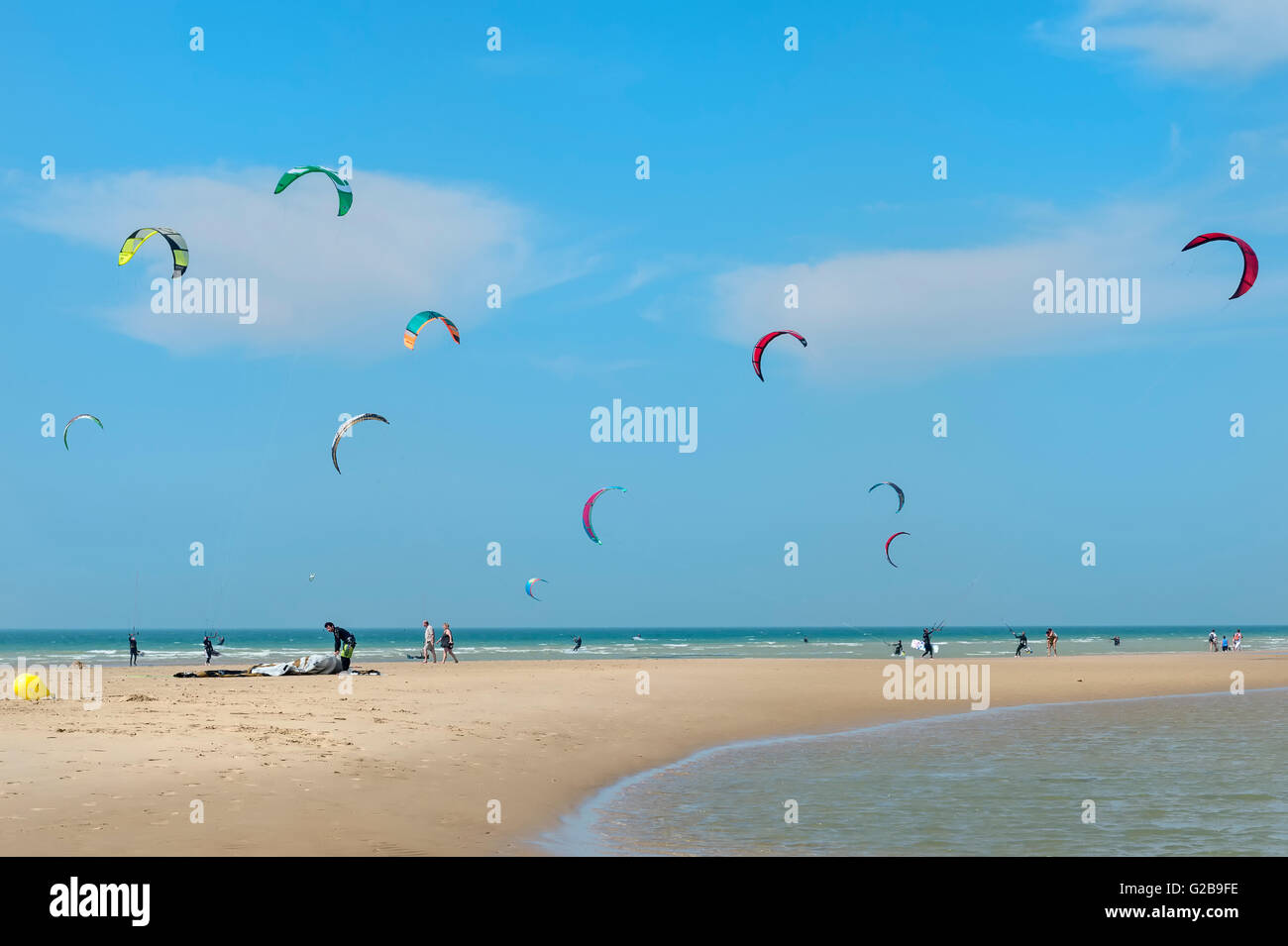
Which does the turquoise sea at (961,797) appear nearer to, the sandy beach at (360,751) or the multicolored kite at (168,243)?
the sandy beach at (360,751)

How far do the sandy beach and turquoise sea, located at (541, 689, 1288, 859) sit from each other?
1.18 metres

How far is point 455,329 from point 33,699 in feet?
53.7

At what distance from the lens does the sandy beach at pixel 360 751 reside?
32.9 feet

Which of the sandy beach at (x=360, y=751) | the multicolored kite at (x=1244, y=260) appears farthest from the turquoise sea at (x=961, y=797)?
the multicolored kite at (x=1244, y=260)

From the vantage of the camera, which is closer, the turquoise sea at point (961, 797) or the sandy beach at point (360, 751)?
the sandy beach at point (360, 751)

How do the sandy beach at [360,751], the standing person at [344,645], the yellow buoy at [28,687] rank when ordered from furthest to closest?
the standing person at [344,645] → the yellow buoy at [28,687] → the sandy beach at [360,751]

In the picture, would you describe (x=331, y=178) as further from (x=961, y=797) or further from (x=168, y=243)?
(x=961, y=797)

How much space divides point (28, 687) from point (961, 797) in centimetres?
1735

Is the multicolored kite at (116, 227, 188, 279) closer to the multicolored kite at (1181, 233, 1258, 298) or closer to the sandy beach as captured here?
the sandy beach

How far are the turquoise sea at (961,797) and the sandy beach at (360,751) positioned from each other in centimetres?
118

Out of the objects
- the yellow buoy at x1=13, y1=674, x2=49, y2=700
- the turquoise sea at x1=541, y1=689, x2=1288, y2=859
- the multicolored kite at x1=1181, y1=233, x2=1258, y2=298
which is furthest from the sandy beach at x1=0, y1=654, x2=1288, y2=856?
the multicolored kite at x1=1181, y1=233, x2=1258, y2=298
